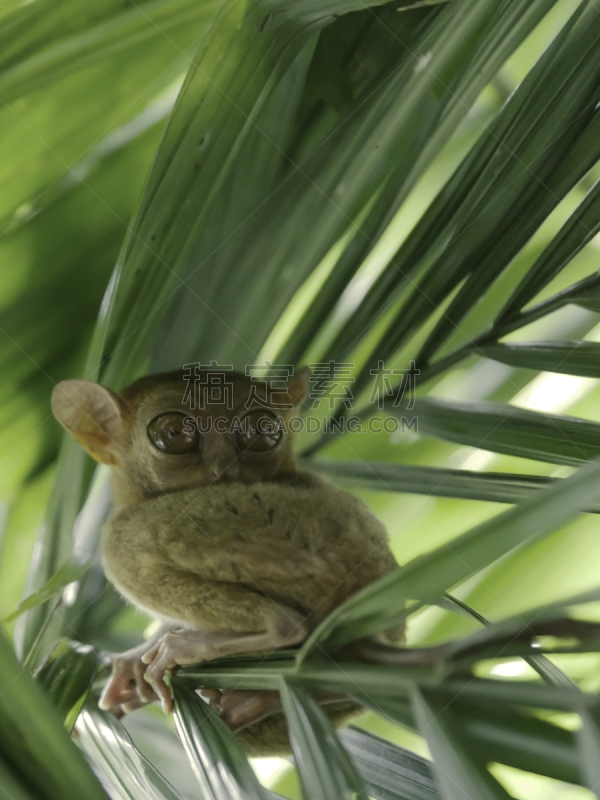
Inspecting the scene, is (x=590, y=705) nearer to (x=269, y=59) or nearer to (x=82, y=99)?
(x=269, y=59)

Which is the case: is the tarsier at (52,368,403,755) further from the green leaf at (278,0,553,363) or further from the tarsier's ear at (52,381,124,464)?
the green leaf at (278,0,553,363)

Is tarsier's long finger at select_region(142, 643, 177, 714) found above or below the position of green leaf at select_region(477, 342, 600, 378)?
below

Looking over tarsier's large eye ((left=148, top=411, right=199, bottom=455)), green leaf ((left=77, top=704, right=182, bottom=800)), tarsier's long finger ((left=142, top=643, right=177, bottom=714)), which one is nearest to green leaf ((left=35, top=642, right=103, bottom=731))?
green leaf ((left=77, top=704, right=182, bottom=800))

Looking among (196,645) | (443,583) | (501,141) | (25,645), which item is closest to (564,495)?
(443,583)


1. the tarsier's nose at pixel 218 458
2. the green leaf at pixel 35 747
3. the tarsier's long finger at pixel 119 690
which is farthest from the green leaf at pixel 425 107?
the green leaf at pixel 35 747

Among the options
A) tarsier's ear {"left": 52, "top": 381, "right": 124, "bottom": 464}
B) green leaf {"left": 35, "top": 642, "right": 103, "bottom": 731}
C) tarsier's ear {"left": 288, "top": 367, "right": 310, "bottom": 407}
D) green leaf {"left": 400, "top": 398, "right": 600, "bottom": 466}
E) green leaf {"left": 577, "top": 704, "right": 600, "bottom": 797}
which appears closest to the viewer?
green leaf {"left": 577, "top": 704, "right": 600, "bottom": 797}

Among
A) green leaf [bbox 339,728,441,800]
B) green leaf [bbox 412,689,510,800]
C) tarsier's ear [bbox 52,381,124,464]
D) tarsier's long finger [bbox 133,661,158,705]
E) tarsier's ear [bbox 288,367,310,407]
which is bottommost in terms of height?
tarsier's long finger [bbox 133,661,158,705]

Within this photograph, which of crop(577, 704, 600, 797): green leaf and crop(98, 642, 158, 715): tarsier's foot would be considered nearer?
crop(577, 704, 600, 797): green leaf
